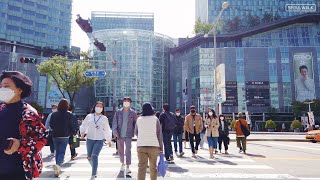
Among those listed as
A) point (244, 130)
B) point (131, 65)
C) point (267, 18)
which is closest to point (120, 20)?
point (131, 65)

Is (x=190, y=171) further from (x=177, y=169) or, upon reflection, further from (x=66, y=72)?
(x=66, y=72)

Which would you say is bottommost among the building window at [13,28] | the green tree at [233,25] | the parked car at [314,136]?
the parked car at [314,136]

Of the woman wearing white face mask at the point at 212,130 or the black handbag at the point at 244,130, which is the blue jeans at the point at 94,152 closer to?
the woman wearing white face mask at the point at 212,130

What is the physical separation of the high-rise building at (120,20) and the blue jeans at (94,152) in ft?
333

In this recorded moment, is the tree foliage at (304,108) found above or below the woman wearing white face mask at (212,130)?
above

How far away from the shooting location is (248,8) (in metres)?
86.7

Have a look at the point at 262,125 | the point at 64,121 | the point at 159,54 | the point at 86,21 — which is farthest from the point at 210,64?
the point at 64,121

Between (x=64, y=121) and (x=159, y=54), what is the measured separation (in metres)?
64.6

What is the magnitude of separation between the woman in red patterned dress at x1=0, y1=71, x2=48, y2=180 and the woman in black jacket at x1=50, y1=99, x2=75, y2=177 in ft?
15.0

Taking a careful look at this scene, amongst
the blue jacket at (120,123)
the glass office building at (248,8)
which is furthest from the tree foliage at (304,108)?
the blue jacket at (120,123)

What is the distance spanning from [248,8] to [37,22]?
197ft

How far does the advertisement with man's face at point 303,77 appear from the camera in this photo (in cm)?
6272

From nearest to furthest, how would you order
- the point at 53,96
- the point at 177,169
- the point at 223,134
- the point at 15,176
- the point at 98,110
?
the point at 15,176
the point at 98,110
the point at 177,169
the point at 223,134
the point at 53,96

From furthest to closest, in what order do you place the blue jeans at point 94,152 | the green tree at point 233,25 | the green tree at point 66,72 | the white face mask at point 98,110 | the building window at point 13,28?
the green tree at point 233,25, the building window at point 13,28, the green tree at point 66,72, the white face mask at point 98,110, the blue jeans at point 94,152
